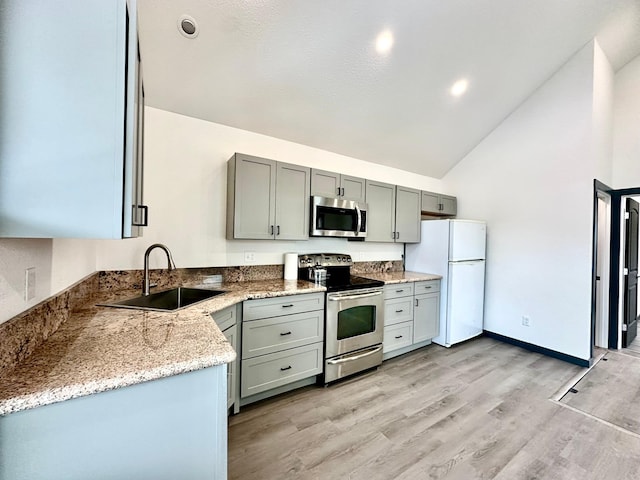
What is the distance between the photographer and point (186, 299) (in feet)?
7.62

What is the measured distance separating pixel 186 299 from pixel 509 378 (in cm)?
327

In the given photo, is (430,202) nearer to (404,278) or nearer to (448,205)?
(448,205)

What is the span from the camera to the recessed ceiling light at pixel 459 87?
311 cm

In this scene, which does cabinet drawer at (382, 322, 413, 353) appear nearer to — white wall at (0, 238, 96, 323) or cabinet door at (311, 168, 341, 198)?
cabinet door at (311, 168, 341, 198)

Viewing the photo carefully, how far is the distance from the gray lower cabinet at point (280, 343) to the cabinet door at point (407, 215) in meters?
1.72

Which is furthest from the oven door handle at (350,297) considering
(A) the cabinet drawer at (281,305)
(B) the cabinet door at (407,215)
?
(B) the cabinet door at (407,215)

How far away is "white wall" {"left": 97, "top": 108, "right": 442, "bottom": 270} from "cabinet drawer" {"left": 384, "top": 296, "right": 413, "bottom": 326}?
1.33 meters

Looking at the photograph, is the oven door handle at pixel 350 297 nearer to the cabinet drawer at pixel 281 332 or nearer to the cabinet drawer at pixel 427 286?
the cabinet drawer at pixel 281 332

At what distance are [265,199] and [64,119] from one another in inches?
71.2

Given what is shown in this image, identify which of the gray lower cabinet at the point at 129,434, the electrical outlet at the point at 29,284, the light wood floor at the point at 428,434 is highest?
the electrical outlet at the point at 29,284

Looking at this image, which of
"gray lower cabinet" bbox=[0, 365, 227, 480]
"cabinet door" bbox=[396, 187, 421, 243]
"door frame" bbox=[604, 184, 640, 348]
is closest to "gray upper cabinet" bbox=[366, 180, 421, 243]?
"cabinet door" bbox=[396, 187, 421, 243]

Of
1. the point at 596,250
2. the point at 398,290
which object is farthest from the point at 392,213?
the point at 596,250


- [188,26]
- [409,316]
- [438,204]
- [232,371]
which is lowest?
[232,371]

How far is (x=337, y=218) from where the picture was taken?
3086 mm
